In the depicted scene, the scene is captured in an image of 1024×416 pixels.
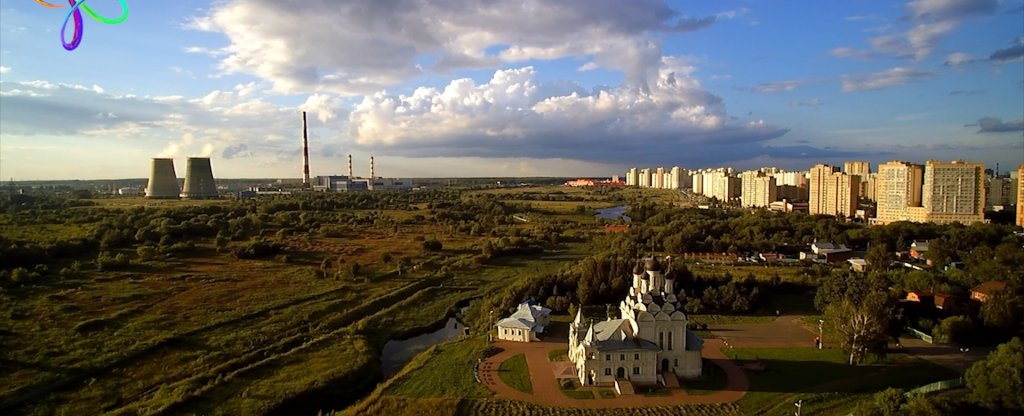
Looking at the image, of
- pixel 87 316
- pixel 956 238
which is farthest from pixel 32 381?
pixel 956 238

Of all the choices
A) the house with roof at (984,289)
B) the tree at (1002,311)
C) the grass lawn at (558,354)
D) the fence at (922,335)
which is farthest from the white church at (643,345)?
the house with roof at (984,289)

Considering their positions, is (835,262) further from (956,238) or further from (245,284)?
(245,284)

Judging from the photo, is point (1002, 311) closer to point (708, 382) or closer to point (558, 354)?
point (708, 382)

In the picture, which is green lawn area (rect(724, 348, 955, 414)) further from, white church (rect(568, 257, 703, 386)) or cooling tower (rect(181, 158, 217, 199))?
cooling tower (rect(181, 158, 217, 199))

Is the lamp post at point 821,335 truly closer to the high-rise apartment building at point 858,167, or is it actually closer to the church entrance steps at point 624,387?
the church entrance steps at point 624,387

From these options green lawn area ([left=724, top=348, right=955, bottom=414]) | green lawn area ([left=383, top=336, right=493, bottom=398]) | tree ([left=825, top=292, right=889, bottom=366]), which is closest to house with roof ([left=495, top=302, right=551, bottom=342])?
green lawn area ([left=383, top=336, right=493, bottom=398])

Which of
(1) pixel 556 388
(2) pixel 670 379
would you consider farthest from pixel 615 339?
(1) pixel 556 388
